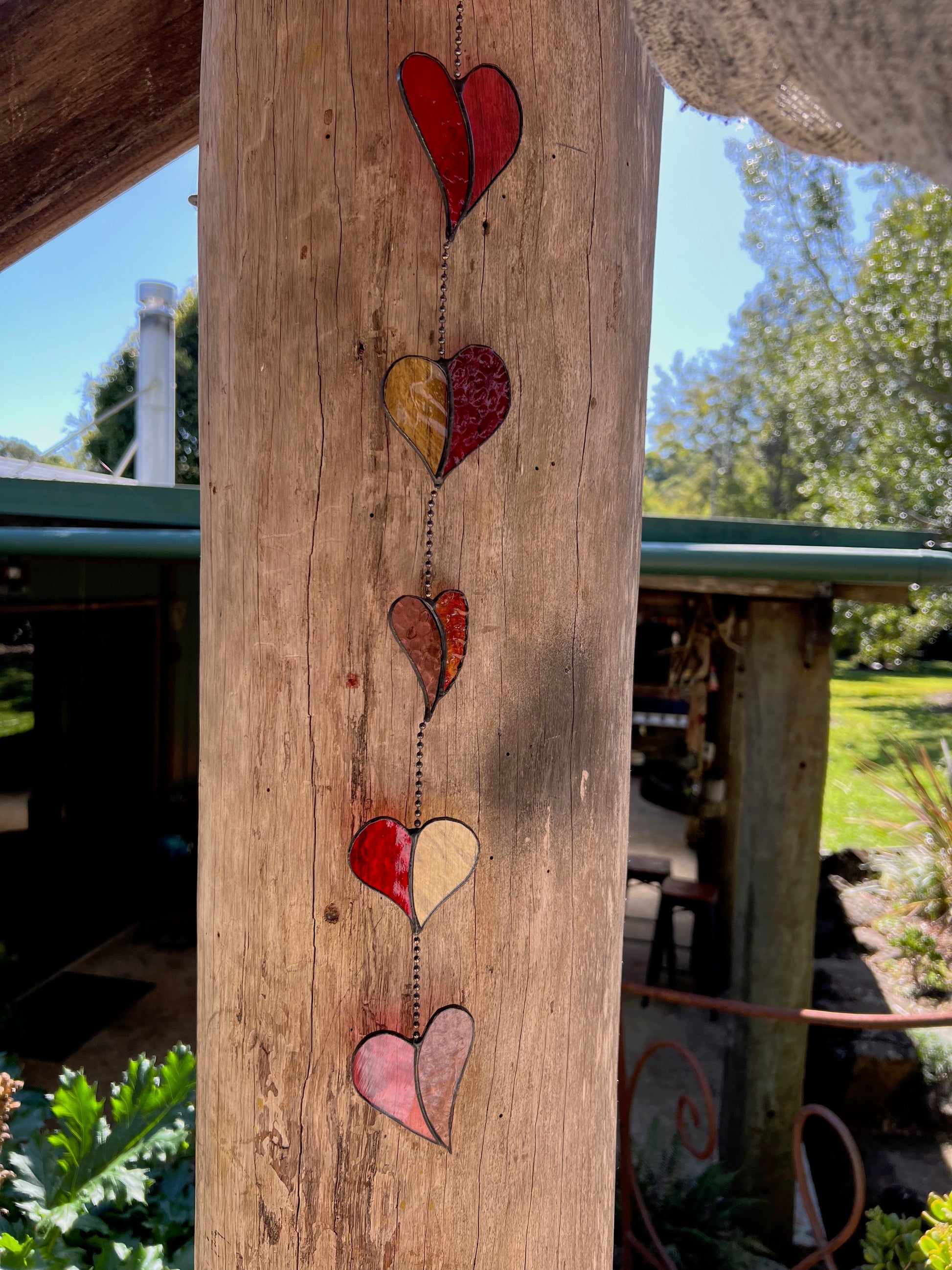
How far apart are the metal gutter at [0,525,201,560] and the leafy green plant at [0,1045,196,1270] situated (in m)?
1.99

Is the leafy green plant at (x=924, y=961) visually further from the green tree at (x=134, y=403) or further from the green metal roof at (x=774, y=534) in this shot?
the green tree at (x=134, y=403)

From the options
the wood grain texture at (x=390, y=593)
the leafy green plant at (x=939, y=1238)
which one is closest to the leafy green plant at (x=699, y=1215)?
the leafy green plant at (x=939, y=1238)

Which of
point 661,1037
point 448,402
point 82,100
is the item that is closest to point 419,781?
point 448,402

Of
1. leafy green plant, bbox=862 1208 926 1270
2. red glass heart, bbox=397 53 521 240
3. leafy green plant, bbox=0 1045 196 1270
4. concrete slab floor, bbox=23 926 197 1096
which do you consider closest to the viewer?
red glass heart, bbox=397 53 521 240

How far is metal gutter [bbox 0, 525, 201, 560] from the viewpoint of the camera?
3.53 meters

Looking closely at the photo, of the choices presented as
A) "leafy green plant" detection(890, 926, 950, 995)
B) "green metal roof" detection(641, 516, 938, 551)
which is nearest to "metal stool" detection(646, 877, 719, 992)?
"leafy green plant" detection(890, 926, 950, 995)

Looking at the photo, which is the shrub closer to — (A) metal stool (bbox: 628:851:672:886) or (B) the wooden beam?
(A) metal stool (bbox: 628:851:672:886)

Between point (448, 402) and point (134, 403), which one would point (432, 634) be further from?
point (134, 403)

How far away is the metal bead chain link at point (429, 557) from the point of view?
81 cm

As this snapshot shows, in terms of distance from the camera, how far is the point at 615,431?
88 cm

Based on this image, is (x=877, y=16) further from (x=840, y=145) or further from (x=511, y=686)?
(x=511, y=686)

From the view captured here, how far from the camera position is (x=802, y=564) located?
11.5 ft

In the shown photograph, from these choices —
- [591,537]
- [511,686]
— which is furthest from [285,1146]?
[591,537]

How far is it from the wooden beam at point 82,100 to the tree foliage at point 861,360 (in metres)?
10.9
